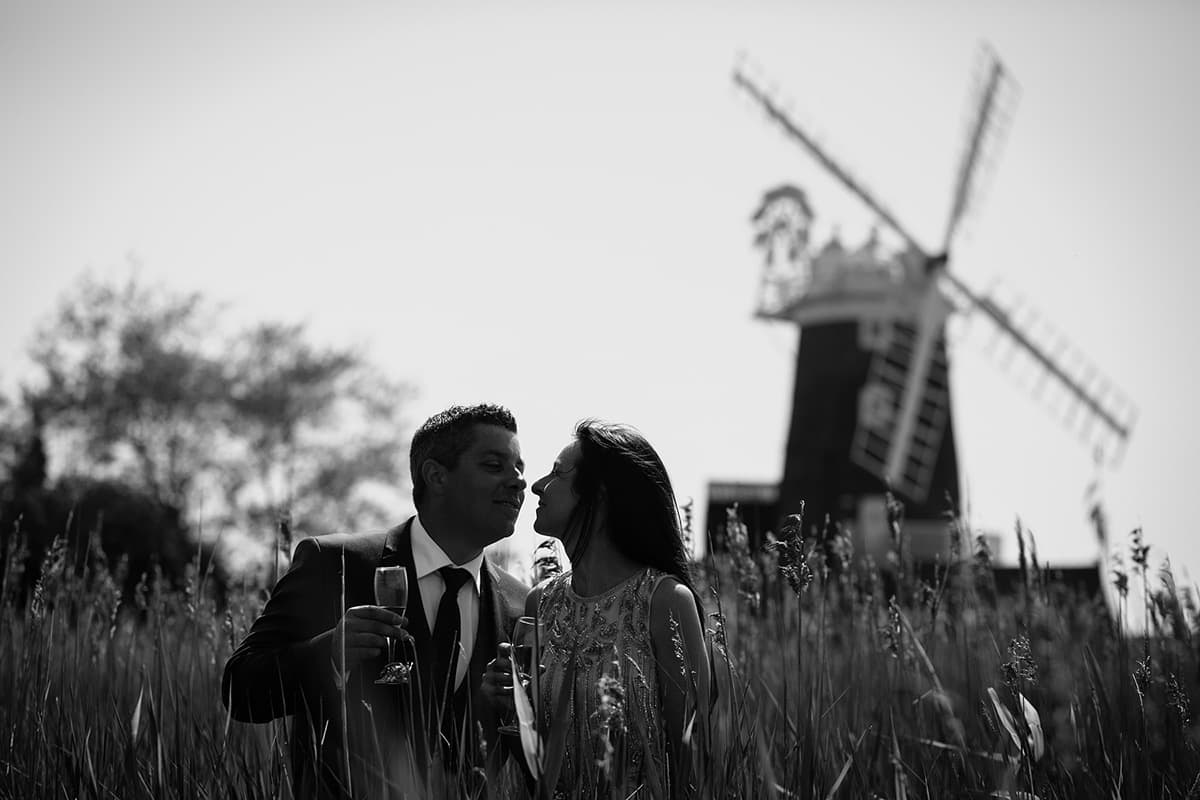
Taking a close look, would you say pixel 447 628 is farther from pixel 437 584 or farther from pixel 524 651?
pixel 524 651

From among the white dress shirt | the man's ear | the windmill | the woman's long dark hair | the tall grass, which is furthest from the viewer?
the windmill

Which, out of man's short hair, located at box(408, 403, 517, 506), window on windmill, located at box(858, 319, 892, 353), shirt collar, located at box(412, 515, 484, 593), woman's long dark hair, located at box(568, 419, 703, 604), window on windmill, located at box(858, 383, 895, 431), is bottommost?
shirt collar, located at box(412, 515, 484, 593)

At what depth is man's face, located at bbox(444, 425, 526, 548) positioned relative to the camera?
3.64m

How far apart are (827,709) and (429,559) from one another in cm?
137

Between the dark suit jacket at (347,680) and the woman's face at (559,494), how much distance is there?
0.50 m

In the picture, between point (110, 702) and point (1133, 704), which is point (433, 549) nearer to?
point (110, 702)

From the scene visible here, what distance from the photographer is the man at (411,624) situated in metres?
2.85

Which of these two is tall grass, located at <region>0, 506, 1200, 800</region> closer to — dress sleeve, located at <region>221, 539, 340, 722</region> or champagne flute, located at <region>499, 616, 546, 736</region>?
dress sleeve, located at <region>221, 539, 340, 722</region>

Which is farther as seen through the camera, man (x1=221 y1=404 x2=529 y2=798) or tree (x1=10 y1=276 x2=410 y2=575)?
tree (x1=10 y1=276 x2=410 y2=575)

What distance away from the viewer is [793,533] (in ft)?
7.32

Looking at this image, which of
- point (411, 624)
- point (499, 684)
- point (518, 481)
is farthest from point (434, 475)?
point (499, 684)

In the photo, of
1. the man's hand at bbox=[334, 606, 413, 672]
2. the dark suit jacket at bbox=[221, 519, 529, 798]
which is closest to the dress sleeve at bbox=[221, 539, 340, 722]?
the dark suit jacket at bbox=[221, 519, 529, 798]

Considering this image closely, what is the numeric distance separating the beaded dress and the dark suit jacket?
213 mm

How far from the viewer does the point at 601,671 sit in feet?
9.84
